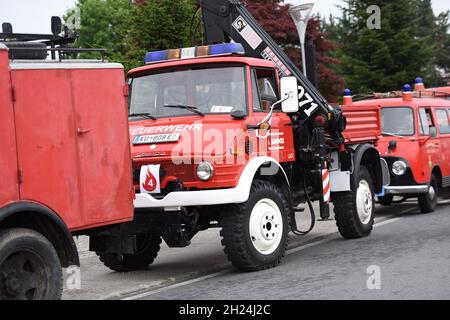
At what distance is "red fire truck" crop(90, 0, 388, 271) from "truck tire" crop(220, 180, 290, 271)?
0.01 meters

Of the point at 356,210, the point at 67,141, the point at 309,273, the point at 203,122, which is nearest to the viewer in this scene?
the point at 67,141

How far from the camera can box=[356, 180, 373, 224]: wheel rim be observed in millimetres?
11430

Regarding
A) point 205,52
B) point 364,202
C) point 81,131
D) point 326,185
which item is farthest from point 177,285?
point 364,202

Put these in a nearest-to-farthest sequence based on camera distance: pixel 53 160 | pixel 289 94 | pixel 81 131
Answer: pixel 53 160, pixel 81 131, pixel 289 94

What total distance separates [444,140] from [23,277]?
11455 mm

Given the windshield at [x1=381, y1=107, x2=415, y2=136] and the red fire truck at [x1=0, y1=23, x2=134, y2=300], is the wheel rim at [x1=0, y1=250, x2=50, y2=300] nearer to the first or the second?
the red fire truck at [x1=0, y1=23, x2=134, y2=300]

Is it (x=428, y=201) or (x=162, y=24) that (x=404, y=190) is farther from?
(x=162, y=24)

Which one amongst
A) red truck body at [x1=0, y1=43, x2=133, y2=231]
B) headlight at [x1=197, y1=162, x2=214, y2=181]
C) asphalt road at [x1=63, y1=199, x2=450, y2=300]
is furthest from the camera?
headlight at [x1=197, y1=162, x2=214, y2=181]

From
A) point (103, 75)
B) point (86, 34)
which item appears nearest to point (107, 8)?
point (86, 34)

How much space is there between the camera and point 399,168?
14289 mm

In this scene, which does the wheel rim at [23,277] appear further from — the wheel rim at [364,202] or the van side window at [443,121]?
the van side window at [443,121]

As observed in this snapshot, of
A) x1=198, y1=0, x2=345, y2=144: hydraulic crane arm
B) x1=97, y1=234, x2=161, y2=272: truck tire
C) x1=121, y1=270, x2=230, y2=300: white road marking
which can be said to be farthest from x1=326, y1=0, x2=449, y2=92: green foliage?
x1=121, y1=270, x2=230, y2=300: white road marking
